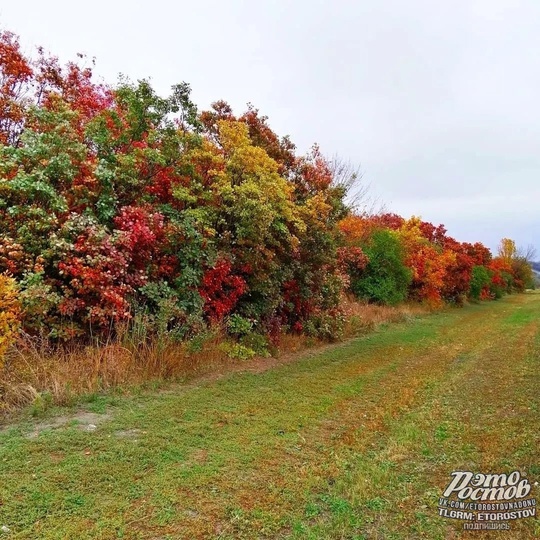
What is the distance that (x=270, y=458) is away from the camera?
3.45m

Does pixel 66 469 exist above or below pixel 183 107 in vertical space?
below

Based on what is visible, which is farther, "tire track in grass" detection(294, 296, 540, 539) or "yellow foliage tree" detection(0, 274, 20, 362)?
"yellow foliage tree" detection(0, 274, 20, 362)

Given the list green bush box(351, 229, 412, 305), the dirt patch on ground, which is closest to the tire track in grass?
the dirt patch on ground

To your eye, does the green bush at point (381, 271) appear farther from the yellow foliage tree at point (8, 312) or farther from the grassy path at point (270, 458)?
the yellow foliage tree at point (8, 312)

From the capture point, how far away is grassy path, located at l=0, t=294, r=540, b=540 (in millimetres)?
2502

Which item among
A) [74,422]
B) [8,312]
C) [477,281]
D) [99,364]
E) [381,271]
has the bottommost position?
[74,422]

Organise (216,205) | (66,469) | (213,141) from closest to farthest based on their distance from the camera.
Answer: (66,469) < (216,205) < (213,141)

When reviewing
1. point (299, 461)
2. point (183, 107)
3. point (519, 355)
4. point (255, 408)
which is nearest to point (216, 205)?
point (183, 107)

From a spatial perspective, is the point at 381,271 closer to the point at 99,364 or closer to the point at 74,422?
the point at 99,364

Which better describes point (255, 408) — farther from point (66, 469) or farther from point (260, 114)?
point (260, 114)

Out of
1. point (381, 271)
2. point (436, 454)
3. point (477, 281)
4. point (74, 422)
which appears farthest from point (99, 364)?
point (477, 281)

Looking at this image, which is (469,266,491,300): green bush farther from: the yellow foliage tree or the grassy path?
the yellow foliage tree

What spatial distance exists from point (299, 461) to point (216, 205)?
5152mm

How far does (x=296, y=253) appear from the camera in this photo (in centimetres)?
905
